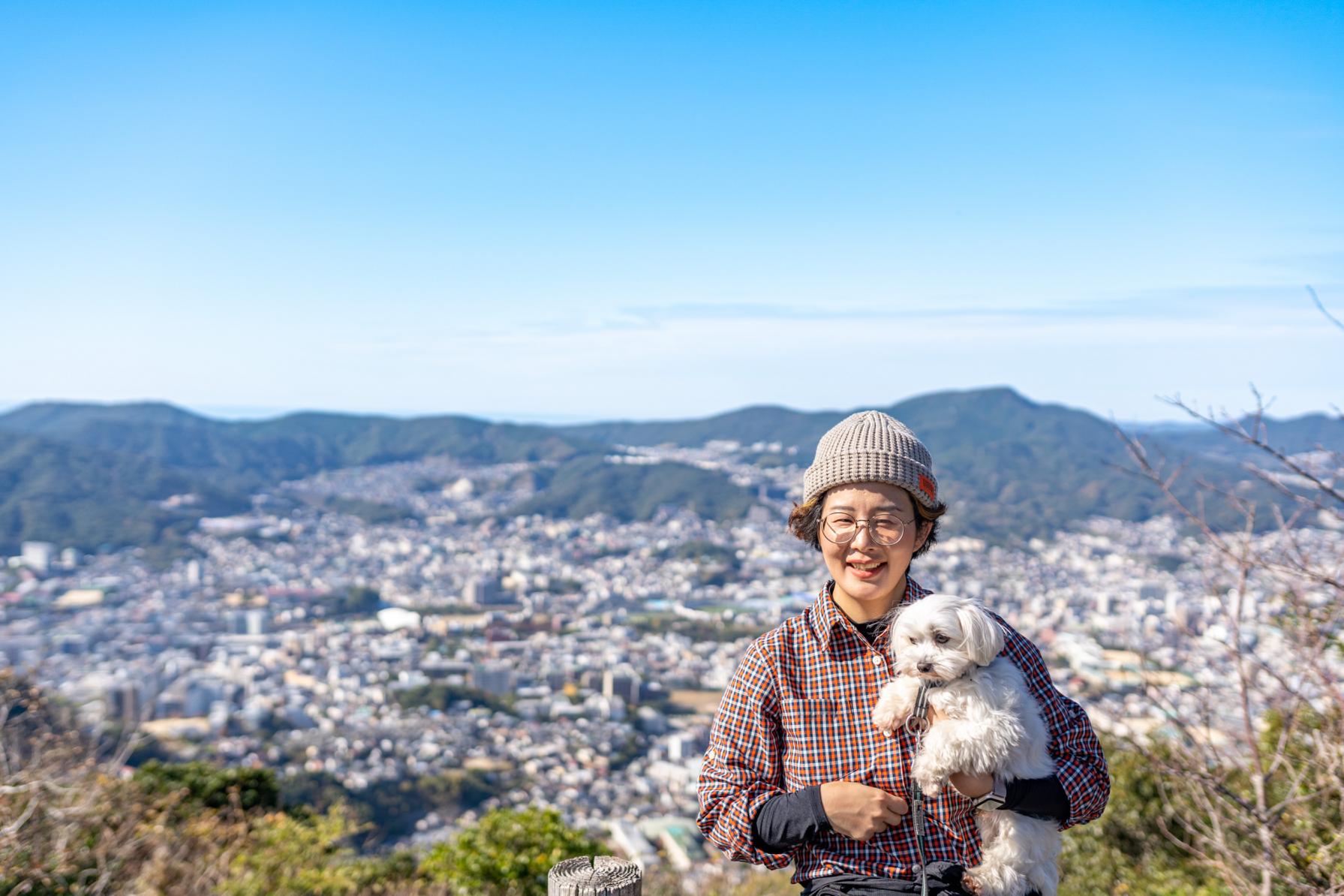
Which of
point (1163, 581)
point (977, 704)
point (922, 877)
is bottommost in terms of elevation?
point (1163, 581)

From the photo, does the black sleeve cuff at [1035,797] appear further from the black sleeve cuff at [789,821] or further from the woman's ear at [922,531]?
the woman's ear at [922,531]

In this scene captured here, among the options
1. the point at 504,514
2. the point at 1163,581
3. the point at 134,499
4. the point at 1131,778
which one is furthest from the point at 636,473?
the point at 1131,778

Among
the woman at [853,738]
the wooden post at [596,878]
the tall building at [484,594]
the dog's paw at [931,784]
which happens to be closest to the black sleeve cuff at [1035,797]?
the woman at [853,738]

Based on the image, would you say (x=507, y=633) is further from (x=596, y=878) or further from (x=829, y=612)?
(x=829, y=612)

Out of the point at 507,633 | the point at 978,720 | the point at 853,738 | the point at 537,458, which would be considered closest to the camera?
the point at 978,720

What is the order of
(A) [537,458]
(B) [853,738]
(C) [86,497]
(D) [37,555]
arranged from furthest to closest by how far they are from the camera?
(A) [537,458] < (C) [86,497] < (D) [37,555] < (B) [853,738]

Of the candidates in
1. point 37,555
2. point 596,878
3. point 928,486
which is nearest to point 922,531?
point 928,486

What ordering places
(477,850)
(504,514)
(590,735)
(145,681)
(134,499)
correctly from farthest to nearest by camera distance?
(504,514) → (134,499) → (145,681) → (590,735) → (477,850)

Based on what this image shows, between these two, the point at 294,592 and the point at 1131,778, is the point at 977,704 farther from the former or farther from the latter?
the point at 294,592
